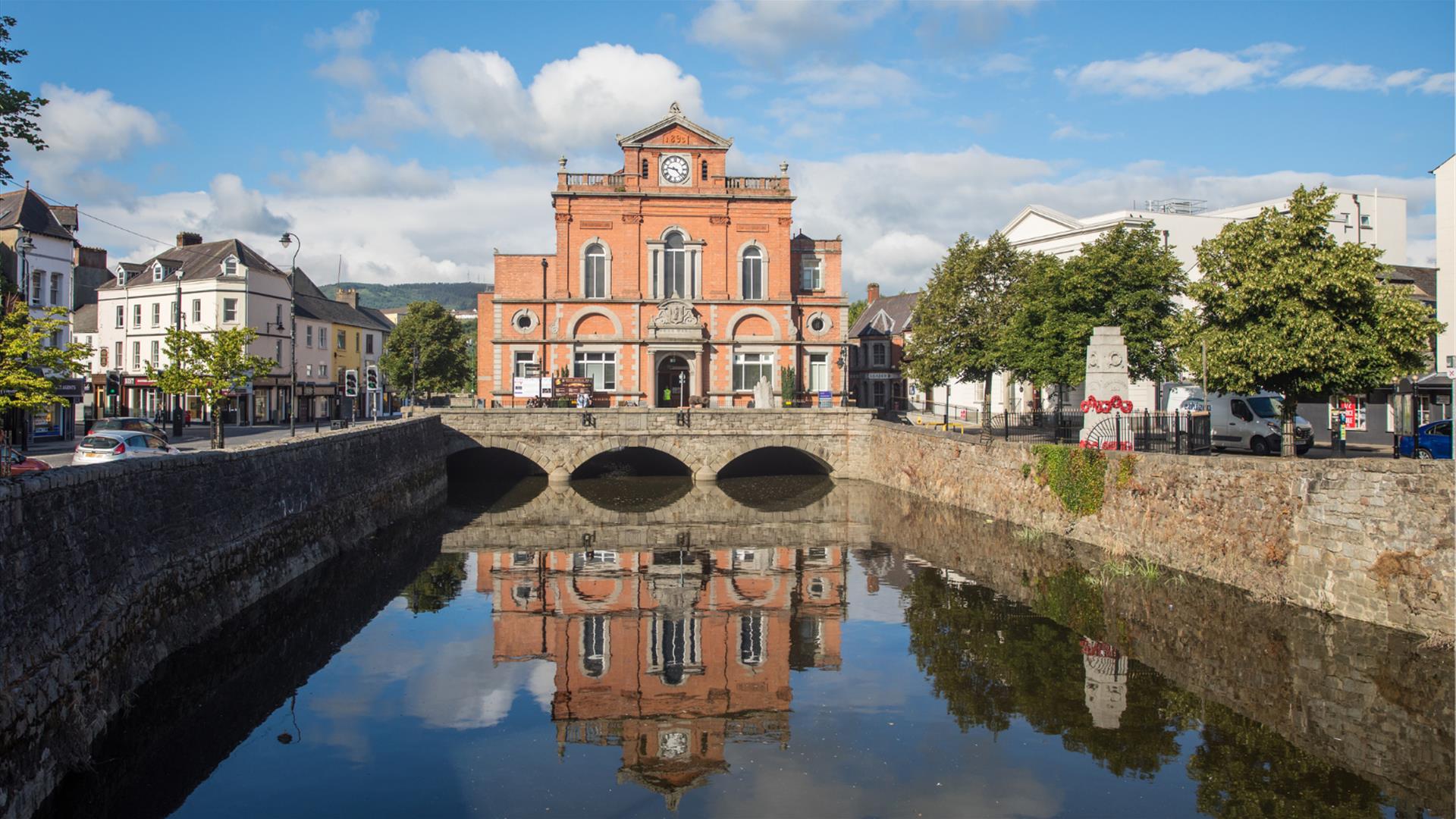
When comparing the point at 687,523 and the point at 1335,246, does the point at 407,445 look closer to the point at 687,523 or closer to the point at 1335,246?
the point at 687,523

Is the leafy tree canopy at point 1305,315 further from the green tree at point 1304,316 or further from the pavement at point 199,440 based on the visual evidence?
the pavement at point 199,440

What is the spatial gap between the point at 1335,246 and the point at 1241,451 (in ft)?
33.6

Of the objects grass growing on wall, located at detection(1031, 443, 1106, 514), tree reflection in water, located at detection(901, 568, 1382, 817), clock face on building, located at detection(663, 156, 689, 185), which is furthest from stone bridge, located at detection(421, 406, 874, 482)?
tree reflection in water, located at detection(901, 568, 1382, 817)

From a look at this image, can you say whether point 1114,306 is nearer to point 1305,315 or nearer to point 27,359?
point 1305,315

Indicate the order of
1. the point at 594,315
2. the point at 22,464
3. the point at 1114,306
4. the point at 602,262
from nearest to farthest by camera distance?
the point at 22,464
the point at 1114,306
the point at 594,315
the point at 602,262

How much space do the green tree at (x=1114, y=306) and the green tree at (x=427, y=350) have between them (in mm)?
53526

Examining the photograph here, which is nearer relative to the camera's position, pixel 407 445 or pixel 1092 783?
pixel 1092 783

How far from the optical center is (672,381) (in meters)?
53.2

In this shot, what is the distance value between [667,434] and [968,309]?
A: 49.9 feet

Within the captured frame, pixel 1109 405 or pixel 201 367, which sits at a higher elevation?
pixel 201 367

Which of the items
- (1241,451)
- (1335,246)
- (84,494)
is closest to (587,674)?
(84,494)

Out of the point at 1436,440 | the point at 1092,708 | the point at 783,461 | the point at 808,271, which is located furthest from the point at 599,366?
Result: the point at 1092,708

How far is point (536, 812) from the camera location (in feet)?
37.0

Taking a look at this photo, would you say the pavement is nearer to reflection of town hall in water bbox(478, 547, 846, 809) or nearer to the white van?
reflection of town hall in water bbox(478, 547, 846, 809)
